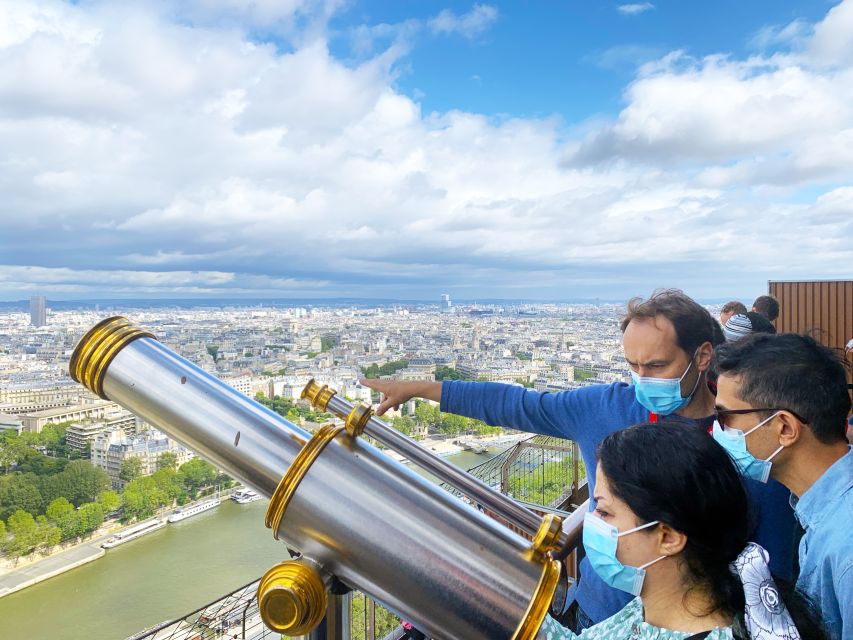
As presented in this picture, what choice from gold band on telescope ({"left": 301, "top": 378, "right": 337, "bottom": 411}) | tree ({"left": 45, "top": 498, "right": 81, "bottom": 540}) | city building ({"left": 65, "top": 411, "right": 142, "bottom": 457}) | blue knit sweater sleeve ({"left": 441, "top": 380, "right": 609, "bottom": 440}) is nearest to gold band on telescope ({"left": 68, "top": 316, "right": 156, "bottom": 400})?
gold band on telescope ({"left": 301, "top": 378, "right": 337, "bottom": 411})

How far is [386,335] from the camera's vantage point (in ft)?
11.6

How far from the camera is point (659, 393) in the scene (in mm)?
1298

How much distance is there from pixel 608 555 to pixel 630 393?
1.85 feet

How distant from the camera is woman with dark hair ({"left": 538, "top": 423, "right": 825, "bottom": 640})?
0.71 metres

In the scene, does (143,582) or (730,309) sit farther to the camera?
(730,309)

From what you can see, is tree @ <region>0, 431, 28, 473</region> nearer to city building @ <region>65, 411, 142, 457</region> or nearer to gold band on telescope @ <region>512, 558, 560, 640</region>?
city building @ <region>65, 411, 142, 457</region>

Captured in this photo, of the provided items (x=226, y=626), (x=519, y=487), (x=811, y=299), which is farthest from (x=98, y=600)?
(x=811, y=299)

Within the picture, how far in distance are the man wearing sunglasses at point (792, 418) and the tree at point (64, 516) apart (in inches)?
81.3

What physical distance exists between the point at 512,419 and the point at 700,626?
0.70m

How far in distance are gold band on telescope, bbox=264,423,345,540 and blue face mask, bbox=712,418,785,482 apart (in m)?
0.85

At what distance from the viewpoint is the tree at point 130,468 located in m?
2.09

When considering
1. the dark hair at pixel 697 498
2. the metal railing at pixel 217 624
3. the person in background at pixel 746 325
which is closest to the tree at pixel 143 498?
the metal railing at pixel 217 624

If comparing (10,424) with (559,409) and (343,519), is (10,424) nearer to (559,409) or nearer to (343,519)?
(559,409)

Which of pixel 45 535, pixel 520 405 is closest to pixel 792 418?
pixel 520 405
